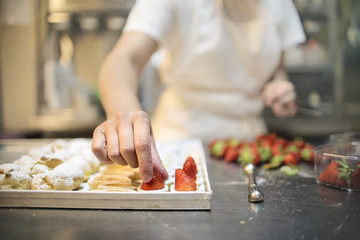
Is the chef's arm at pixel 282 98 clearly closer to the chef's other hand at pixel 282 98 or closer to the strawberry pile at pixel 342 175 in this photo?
the chef's other hand at pixel 282 98

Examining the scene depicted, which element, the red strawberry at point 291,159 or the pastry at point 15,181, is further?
the red strawberry at point 291,159

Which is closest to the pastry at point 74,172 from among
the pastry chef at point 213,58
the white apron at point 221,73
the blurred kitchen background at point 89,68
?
the pastry chef at point 213,58

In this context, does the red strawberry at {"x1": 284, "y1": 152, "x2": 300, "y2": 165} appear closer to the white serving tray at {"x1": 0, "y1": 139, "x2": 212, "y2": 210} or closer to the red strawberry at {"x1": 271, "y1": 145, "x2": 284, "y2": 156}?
the red strawberry at {"x1": 271, "y1": 145, "x2": 284, "y2": 156}

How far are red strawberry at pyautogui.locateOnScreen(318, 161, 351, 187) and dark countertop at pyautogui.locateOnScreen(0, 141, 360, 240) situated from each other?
3 centimetres

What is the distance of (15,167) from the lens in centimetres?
78

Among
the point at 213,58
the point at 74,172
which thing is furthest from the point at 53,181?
the point at 213,58

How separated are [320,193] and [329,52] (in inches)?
99.8

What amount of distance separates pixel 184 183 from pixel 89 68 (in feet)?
7.96

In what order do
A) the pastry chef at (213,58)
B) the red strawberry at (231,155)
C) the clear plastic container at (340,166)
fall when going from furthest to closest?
the pastry chef at (213,58), the red strawberry at (231,155), the clear plastic container at (340,166)

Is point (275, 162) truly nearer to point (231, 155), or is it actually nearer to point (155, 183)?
point (231, 155)

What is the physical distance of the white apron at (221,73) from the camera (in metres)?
1.48

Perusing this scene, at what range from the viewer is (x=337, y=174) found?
2.69 feet

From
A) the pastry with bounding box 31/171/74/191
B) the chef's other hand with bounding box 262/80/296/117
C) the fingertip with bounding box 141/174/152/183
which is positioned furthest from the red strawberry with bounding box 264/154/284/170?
the pastry with bounding box 31/171/74/191

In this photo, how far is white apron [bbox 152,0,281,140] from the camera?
4.85ft
